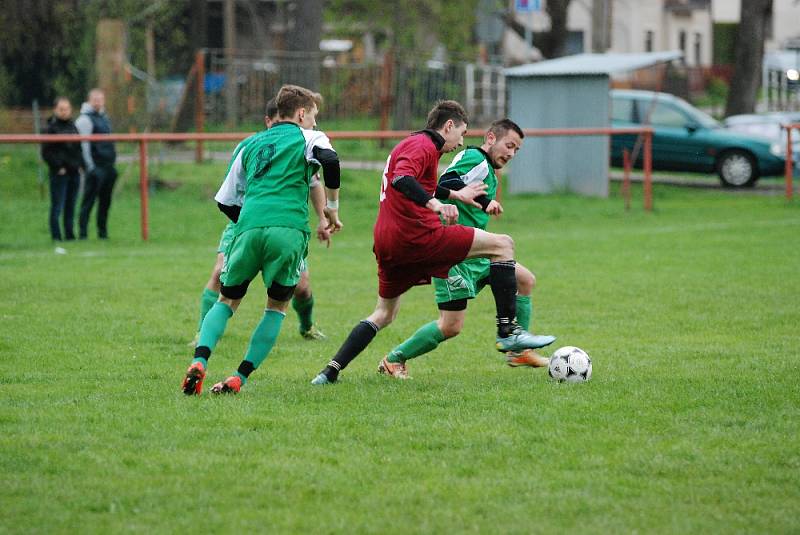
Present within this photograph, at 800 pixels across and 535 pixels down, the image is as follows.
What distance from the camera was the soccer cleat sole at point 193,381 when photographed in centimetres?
686

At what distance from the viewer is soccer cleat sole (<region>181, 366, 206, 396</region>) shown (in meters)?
6.86

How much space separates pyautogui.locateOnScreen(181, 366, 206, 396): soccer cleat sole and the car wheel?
18698 mm

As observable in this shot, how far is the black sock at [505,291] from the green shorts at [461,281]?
0.63 ft

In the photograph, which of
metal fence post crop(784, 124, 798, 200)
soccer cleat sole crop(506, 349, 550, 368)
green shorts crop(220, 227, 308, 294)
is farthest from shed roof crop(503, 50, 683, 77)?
green shorts crop(220, 227, 308, 294)

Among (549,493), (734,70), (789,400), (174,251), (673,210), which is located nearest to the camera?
(549,493)

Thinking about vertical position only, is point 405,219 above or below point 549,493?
→ above

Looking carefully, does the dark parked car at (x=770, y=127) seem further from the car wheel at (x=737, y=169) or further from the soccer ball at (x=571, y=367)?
the soccer ball at (x=571, y=367)

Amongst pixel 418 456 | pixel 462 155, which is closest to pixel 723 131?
pixel 462 155

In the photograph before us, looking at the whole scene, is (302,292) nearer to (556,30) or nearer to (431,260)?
(431,260)

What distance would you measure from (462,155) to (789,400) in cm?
236

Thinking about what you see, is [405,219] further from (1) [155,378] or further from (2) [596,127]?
(2) [596,127]

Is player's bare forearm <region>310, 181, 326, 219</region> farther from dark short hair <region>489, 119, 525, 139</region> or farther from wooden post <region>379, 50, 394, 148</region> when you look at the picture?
A: wooden post <region>379, 50, 394, 148</region>

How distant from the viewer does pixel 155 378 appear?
7738 millimetres

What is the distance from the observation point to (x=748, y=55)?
98.6 feet
